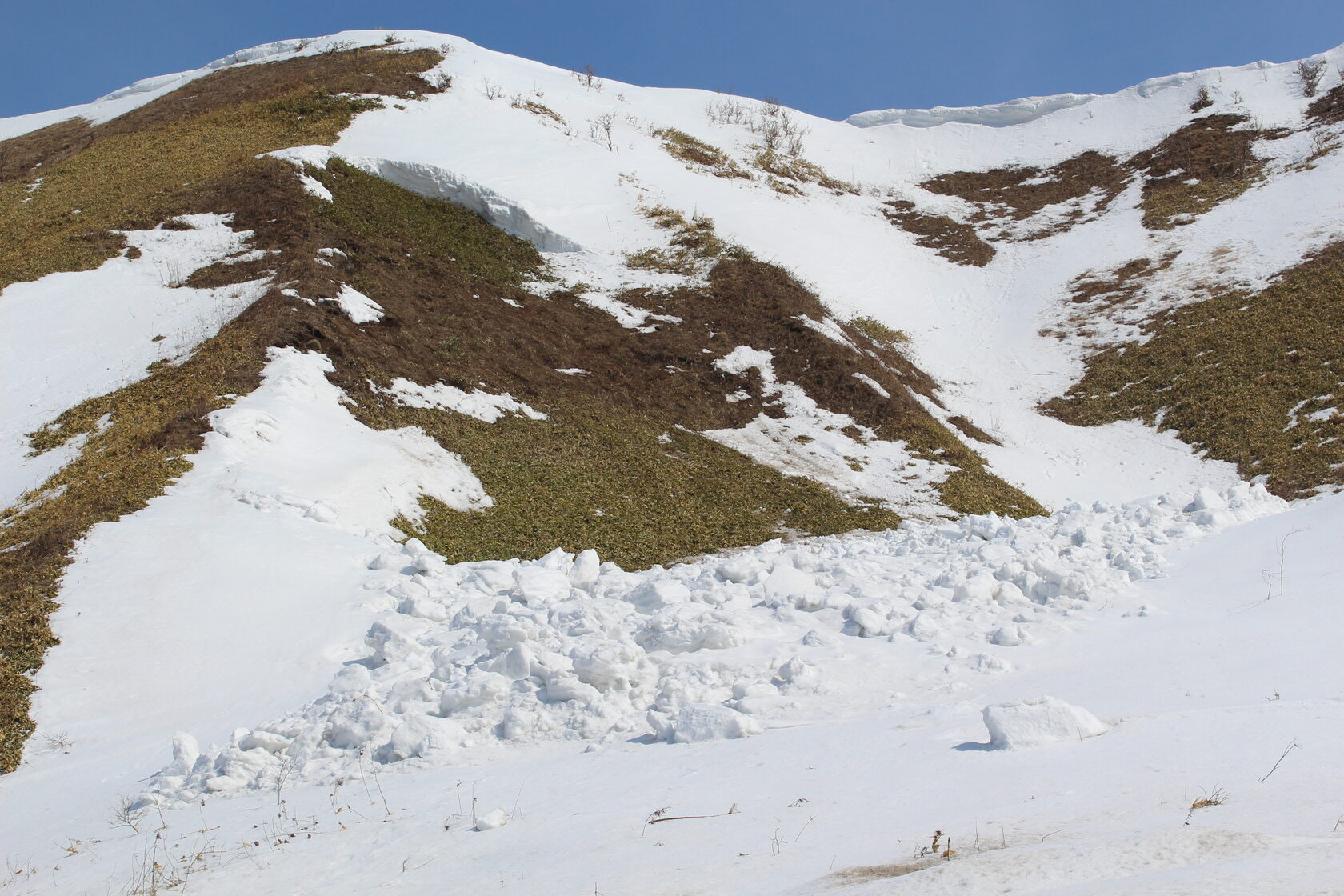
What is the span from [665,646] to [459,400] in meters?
13.4

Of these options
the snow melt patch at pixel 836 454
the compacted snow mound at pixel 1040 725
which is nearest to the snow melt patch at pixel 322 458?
the snow melt patch at pixel 836 454

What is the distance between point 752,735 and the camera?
5.51m

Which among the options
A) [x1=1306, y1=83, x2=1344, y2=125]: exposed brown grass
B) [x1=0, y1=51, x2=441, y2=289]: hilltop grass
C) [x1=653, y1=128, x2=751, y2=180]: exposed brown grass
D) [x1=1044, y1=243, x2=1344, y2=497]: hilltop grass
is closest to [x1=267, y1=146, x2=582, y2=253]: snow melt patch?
[x1=0, y1=51, x2=441, y2=289]: hilltop grass

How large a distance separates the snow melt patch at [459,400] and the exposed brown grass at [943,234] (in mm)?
29536

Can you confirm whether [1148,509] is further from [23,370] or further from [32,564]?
[23,370]

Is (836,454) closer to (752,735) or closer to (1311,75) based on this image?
(752,735)

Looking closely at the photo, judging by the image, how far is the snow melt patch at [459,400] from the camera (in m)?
17.8

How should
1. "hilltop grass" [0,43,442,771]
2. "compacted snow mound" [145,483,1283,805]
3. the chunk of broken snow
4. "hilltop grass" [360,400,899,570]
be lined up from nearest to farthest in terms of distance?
1. the chunk of broken snow
2. "compacted snow mound" [145,483,1283,805]
3. "hilltop grass" [0,43,442,771]
4. "hilltop grass" [360,400,899,570]

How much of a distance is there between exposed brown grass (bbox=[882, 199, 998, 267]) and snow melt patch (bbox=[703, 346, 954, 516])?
66.9 feet

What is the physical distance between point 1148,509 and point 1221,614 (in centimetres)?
463

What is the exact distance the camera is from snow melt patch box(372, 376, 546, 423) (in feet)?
58.4

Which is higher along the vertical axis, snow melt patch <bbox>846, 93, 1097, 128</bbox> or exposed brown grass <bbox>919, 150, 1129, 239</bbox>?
snow melt patch <bbox>846, 93, 1097, 128</bbox>

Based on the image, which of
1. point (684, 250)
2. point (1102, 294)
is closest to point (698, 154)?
point (684, 250)

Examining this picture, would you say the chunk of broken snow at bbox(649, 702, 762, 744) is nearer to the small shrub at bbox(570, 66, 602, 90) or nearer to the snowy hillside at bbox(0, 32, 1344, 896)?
the snowy hillside at bbox(0, 32, 1344, 896)
